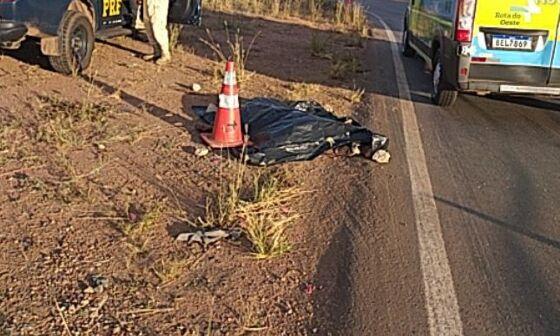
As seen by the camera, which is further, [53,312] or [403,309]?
[403,309]

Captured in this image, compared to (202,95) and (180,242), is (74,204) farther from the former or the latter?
(202,95)

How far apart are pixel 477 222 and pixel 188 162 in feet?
8.42

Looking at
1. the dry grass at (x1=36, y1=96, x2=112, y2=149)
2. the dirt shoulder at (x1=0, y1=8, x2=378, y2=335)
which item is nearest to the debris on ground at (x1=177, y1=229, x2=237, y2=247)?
the dirt shoulder at (x1=0, y1=8, x2=378, y2=335)

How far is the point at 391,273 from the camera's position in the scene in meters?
4.37

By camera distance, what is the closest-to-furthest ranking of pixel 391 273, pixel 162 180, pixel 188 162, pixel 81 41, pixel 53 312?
pixel 53 312 < pixel 391 273 < pixel 162 180 < pixel 188 162 < pixel 81 41

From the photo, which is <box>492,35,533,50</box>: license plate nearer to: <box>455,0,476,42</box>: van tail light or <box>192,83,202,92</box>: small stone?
<box>455,0,476,42</box>: van tail light

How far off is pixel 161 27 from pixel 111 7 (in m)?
0.84

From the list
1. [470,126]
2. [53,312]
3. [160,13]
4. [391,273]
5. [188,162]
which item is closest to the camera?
[53,312]

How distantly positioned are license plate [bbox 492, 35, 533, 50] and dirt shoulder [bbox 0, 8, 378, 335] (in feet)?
6.36

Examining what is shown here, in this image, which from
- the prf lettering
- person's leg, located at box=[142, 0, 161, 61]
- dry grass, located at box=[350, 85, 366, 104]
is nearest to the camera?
dry grass, located at box=[350, 85, 366, 104]

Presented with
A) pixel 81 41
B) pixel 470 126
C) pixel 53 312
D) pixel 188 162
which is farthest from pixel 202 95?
pixel 53 312

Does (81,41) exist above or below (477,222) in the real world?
above

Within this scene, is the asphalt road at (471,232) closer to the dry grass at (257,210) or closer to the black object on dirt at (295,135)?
the black object on dirt at (295,135)

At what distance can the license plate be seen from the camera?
8016mm
